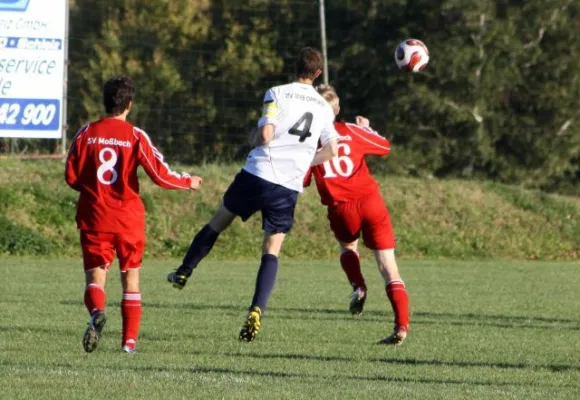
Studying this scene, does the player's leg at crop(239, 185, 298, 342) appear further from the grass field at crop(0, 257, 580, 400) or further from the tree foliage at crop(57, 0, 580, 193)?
the tree foliage at crop(57, 0, 580, 193)

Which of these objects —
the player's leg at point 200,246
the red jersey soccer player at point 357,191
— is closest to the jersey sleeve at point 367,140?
the red jersey soccer player at point 357,191

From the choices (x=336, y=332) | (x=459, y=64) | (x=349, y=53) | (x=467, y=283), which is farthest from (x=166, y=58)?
(x=336, y=332)

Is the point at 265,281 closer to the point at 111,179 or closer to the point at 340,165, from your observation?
the point at 111,179

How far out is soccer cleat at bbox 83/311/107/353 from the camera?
25.2 feet

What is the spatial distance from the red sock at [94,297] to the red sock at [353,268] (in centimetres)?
274

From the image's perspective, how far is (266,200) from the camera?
8.63 meters

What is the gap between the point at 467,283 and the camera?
1659cm

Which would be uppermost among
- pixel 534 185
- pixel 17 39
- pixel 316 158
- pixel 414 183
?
pixel 316 158

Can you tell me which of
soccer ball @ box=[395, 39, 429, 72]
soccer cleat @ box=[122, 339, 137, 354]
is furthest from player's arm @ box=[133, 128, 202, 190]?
soccer ball @ box=[395, 39, 429, 72]

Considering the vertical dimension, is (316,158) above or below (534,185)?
above

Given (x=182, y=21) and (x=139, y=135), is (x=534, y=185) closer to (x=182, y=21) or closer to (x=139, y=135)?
(x=182, y=21)

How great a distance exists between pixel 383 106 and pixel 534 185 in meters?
4.65

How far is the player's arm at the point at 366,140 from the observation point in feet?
31.6

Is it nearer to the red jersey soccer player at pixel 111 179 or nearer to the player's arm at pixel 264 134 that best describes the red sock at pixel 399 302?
the player's arm at pixel 264 134
